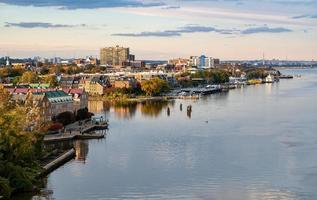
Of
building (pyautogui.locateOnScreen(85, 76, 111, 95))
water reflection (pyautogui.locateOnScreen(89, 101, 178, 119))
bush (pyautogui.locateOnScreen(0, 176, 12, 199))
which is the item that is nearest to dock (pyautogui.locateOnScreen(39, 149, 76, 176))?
bush (pyautogui.locateOnScreen(0, 176, 12, 199))

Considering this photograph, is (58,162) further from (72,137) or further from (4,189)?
(72,137)

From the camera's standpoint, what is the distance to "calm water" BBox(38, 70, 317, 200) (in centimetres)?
820

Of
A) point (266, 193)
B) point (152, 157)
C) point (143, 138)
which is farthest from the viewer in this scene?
point (143, 138)

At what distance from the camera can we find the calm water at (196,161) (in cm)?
820

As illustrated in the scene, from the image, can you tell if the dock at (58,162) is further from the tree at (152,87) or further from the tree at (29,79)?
the tree at (152,87)

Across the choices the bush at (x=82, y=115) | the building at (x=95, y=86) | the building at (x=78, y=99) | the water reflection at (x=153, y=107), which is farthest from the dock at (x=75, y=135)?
the building at (x=95, y=86)

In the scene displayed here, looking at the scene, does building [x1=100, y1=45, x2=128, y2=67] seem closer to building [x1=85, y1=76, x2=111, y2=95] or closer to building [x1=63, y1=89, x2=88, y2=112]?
building [x1=85, y1=76, x2=111, y2=95]

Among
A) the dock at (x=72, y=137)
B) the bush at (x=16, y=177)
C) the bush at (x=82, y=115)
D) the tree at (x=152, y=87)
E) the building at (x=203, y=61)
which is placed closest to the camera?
the bush at (x=16, y=177)

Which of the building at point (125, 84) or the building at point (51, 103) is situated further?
the building at point (125, 84)

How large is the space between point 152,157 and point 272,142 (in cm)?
281

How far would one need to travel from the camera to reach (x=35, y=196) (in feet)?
26.2

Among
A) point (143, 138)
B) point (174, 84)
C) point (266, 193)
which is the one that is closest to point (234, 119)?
point (143, 138)

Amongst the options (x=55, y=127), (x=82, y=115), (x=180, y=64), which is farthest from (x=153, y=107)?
(x=180, y=64)

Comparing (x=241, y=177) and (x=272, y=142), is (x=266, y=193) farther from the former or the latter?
(x=272, y=142)
